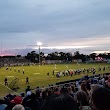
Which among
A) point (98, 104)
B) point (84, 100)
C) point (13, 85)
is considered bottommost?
point (13, 85)

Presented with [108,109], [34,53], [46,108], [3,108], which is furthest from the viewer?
[34,53]

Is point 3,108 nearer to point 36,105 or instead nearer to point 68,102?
point 36,105

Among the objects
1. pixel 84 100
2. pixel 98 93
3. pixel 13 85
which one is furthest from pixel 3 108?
pixel 13 85

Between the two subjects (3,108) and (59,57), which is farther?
(59,57)

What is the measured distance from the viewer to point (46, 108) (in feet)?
7.31

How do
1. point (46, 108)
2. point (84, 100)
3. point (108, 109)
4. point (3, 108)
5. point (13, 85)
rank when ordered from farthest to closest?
1. point (13, 85)
2. point (3, 108)
3. point (84, 100)
4. point (108, 109)
5. point (46, 108)

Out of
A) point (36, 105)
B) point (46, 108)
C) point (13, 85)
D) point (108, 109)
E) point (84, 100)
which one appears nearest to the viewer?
point (46, 108)

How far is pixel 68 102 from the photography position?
→ 228 cm

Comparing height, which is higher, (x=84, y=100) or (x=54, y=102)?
(x=54, y=102)

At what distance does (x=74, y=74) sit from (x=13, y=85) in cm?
1986

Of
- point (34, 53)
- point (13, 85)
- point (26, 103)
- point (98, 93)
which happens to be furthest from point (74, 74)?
point (34, 53)

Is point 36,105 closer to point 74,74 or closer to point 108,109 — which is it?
point 108,109

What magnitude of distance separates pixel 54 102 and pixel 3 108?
14.6ft

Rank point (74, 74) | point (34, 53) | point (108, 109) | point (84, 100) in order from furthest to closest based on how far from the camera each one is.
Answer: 1. point (34, 53)
2. point (74, 74)
3. point (84, 100)
4. point (108, 109)
